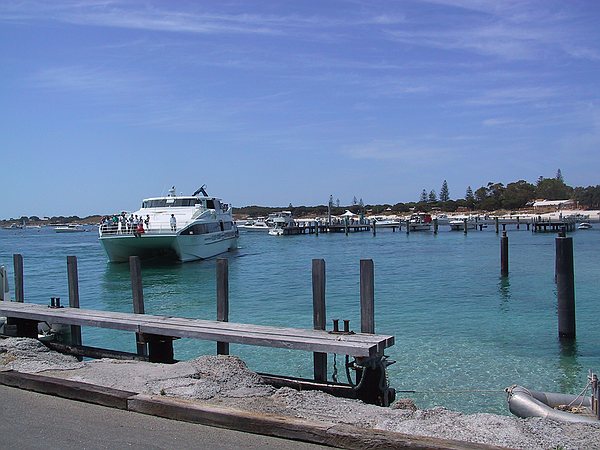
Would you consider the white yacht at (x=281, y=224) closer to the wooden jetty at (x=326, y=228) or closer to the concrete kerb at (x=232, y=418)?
the wooden jetty at (x=326, y=228)

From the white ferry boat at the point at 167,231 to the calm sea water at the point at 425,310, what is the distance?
4.30 feet

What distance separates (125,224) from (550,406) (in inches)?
1441

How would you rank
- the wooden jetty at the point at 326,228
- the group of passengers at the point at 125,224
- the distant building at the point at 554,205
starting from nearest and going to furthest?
the group of passengers at the point at 125,224 → the wooden jetty at the point at 326,228 → the distant building at the point at 554,205

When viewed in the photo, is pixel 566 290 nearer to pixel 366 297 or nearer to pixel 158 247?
pixel 366 297

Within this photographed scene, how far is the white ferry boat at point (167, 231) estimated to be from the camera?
42344mm

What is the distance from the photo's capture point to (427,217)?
119062 mm

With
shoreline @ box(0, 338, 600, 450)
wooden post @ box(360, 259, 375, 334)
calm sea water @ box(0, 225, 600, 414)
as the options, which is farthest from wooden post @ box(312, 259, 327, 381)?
calm sea water @ box(0, 225, 600, 414)

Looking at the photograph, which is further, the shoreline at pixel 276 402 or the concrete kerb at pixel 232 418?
the shoreline at pixel 276 402

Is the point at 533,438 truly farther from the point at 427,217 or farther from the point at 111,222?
the point at 427,217

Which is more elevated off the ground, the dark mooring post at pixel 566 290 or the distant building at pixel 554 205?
the distant building at pixel 554 205

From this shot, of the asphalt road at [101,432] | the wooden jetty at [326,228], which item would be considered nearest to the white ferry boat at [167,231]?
the asphalt road at [101,432]

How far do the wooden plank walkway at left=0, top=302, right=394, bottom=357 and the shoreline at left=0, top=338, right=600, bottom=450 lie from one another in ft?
2.10

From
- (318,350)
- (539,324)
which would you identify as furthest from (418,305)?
(318,350)

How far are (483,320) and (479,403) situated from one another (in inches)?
371
